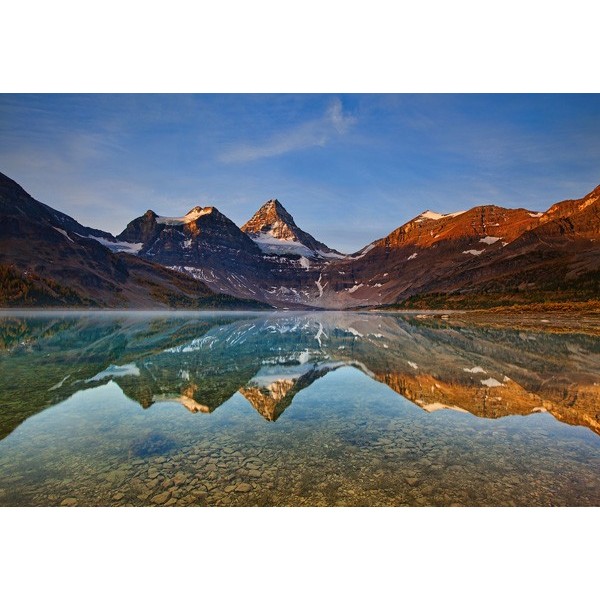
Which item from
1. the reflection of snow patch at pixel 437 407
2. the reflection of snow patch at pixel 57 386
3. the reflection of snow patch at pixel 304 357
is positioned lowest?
the reflection of snow patch at pixel 57 386

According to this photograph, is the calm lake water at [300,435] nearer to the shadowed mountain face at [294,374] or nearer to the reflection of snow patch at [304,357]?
the shadowed mountain face at [294,374]

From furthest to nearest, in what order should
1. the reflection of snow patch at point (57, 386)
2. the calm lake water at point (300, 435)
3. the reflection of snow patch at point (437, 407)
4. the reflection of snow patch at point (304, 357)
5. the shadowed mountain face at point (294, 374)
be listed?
the reflection of snow patch at point (304, 357)
the reflection of snow patch at point (57, 386)
the shadowed mountain face at point (294, 374)
the reflection of snow patch at point (437, 407)
the calm lake water at point (300, 435)

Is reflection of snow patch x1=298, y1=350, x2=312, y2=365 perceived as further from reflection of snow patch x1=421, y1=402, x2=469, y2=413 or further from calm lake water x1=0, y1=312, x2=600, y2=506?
reflection of snow patch x1=421, y1=402, x2=469, y2=413

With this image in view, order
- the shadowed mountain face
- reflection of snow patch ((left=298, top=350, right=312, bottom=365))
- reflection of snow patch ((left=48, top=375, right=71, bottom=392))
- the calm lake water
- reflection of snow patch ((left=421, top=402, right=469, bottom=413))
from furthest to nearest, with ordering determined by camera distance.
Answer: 1. reflection of snow patch ((left=298, top=350, right=312, bottom=365))
2. reflection of snow patch ((left=48, top=375, right=71, bottom=392))
3. the shadowed mountain face
4. reflection of snow patch ((left=421, top=402, right=469, bottom=413))
5. the calm lake water

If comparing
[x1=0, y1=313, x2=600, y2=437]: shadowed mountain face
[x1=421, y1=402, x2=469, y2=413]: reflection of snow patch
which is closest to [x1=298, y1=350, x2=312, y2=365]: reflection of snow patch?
[x1=0, y1=313, x2=600, y2=437]: shadowed mountain face

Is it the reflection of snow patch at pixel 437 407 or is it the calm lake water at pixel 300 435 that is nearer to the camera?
the calm lake water at pixel 300 435

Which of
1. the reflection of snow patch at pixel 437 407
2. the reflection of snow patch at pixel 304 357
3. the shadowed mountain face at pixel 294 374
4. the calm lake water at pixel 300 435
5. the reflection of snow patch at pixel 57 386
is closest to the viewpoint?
the calm lake water at pixel 300 435

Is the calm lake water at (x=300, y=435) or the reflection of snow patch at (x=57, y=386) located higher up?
the calm lake water at (x=300, y=435)

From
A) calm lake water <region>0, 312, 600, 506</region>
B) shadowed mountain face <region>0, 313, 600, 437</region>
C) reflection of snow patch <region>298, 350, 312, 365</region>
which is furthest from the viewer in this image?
reflection of snow patch <region>298, 350, 312, 365</region>

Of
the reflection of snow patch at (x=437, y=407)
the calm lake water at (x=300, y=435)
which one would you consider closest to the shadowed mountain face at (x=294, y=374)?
the reflection of snow patch at (x=437, y=407)
